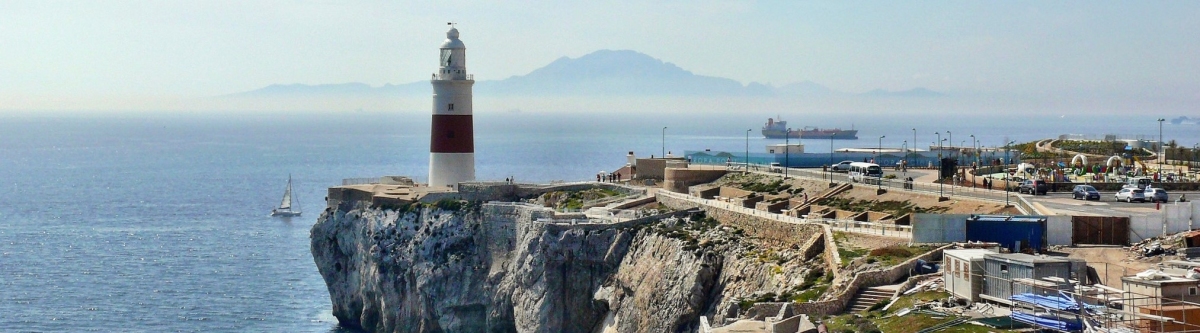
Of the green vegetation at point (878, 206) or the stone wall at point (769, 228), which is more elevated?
the green vegetation at point (878, 206)

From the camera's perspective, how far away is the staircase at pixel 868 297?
36031mm

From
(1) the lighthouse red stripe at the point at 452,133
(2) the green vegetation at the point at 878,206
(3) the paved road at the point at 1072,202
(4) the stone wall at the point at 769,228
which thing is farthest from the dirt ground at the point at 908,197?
(1) the lighthouse red stripe at the point at 452,133

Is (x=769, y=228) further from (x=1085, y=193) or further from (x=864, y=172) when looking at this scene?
(x=864, y=172)

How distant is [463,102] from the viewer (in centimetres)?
7369

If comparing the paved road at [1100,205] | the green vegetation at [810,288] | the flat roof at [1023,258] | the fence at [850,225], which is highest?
the paved road at [1100,205]

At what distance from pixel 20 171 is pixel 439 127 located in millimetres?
134723

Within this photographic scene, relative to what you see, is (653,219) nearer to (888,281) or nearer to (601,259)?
(601,259)

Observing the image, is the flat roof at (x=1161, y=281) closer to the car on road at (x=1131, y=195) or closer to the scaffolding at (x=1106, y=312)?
the scaffolding at (x=1106, y=312)

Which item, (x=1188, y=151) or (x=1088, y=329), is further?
(x=1188, y=151)

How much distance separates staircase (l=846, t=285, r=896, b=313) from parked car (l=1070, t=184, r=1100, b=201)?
803 inches

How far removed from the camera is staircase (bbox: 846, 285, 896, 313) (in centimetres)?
3603

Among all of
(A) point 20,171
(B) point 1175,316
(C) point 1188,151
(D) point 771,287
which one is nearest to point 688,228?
(D) point 771,287

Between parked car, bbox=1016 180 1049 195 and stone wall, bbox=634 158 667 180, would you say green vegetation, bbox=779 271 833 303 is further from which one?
stone wall, bbox=634 158 667 180

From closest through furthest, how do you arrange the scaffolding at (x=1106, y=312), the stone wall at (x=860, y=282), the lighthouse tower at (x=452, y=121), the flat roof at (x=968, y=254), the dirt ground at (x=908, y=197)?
the scaffolding at (x=1106, y=312) < the flat roof at (x=968, y=254) < the stone wall at (x=860, y=282) < the dirt ground at (x=908, y=197) < the lighthouse tower at (x=452, y=121)
